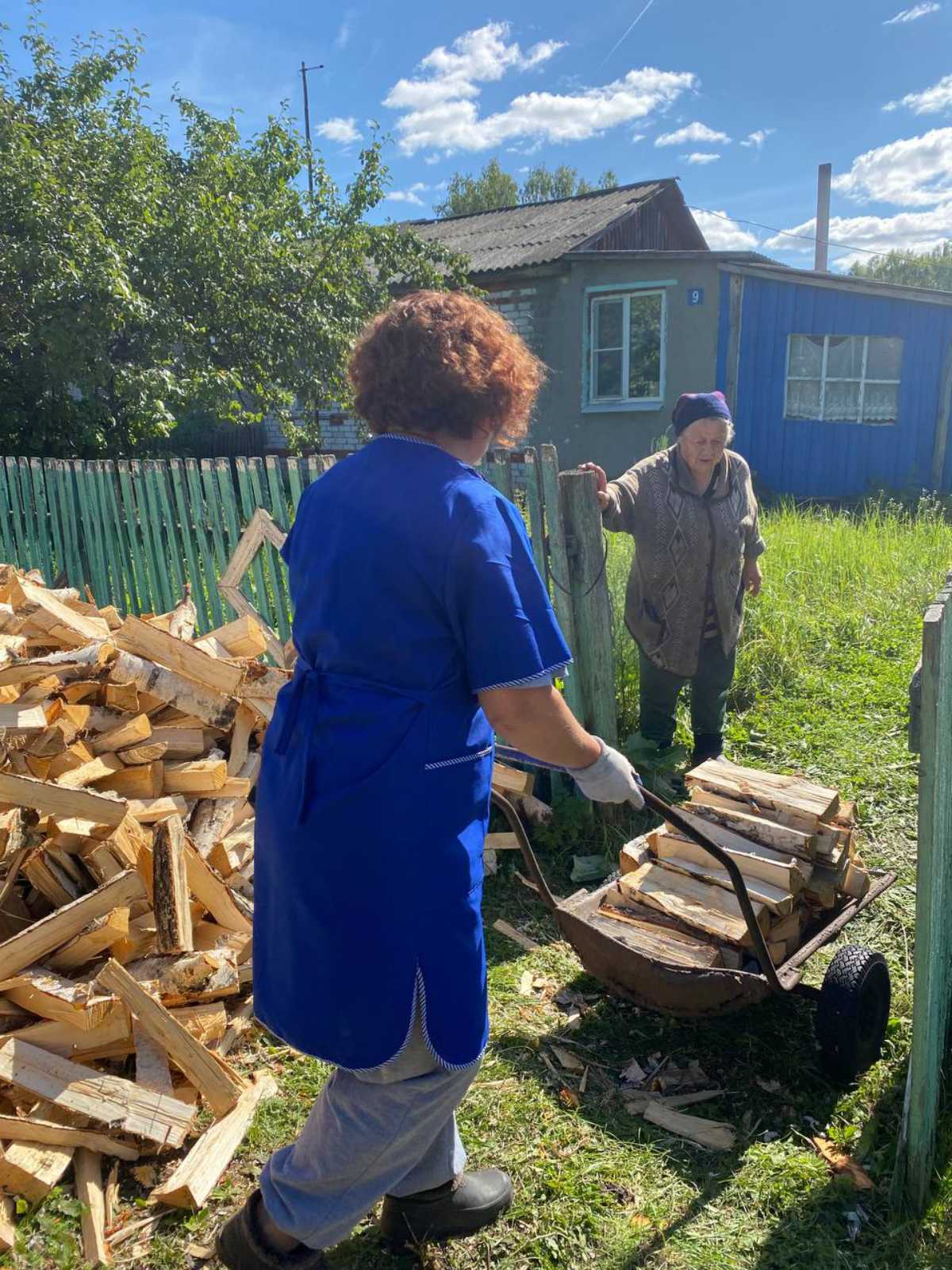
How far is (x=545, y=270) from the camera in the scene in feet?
46.9

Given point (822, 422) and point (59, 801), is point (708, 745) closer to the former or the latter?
point (59, 801)

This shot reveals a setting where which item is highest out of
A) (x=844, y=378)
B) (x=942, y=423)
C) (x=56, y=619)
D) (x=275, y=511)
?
(x=844, y=378)

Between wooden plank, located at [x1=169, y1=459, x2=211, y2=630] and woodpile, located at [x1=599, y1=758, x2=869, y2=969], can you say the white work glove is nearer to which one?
woodpile, located at [x1=599, y1=758, x2=869, y2=969]

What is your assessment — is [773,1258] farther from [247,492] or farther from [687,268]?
[687,268]

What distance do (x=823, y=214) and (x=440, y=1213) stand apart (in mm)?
34109

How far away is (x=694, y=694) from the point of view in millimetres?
4551

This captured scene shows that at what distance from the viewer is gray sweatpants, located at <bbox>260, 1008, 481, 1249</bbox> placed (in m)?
1.78

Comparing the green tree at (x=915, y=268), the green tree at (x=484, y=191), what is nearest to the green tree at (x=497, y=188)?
the green tree at (x=484, y=191)

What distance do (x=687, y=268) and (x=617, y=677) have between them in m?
10.5

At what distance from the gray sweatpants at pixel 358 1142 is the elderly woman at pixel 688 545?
2.73 metres

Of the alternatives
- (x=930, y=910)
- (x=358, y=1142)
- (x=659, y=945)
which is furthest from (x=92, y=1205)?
(x=930, y=910)

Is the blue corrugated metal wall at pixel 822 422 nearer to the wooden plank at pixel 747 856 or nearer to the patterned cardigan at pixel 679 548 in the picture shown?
the patterned cardigan at pixel 679 548

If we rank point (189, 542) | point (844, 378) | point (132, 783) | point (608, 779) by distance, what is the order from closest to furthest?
1. point (608, 779)
2. point (132, 783)
3. point (189, 542)
4. point (844, 378)

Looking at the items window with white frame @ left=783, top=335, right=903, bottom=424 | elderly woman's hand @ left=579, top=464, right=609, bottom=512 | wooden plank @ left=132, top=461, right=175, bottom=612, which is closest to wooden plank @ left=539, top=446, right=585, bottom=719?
elderly woman's hand @ left=579, top=464, right=609, bottom=512
